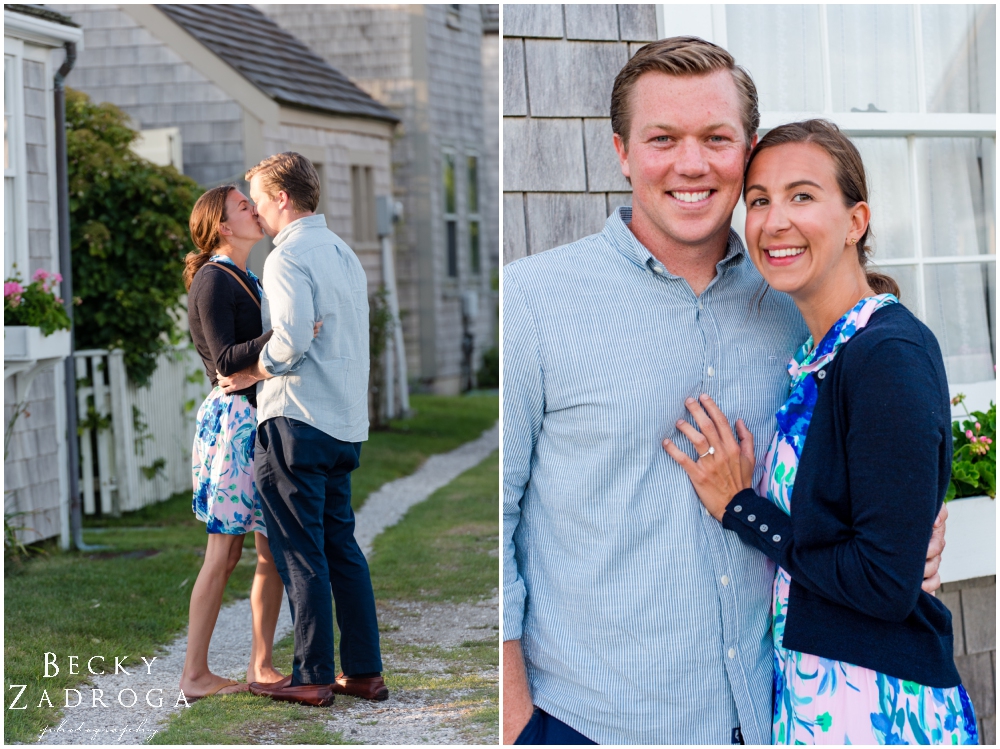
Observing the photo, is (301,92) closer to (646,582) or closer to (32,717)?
(32,717)

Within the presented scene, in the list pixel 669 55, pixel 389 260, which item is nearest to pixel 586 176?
pixel 669 55

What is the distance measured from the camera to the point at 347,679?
3283 mm

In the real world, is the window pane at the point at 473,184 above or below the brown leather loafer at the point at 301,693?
above

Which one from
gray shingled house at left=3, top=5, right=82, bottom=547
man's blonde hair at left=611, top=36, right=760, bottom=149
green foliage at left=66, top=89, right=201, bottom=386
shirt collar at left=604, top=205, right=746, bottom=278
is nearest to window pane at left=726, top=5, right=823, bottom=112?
man's blonde hair at left=611, top=36, right=760, bottom=149

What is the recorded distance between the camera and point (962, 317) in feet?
11.0

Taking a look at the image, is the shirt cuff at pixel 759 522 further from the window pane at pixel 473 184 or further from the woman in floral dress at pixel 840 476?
the window pane at pixel 473 184

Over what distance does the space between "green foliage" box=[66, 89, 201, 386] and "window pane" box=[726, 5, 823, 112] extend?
15.4ft

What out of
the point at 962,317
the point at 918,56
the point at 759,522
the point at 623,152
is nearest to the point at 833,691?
the point at 759,522

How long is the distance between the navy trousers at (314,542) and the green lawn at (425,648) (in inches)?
6.6

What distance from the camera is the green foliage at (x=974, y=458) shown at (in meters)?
3.06

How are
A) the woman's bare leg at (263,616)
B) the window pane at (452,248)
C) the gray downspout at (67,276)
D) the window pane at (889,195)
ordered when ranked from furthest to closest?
the window pane at (452,248) < the gray downspout at (67,276) < the woman's bare leg at (263,616) < the window pane at (889,195)

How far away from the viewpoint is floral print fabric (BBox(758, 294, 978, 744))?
6.73 ft

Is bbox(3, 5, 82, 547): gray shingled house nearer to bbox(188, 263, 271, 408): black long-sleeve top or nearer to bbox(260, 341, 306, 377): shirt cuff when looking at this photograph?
bbox(188, 263, 271, 408): black long-sleeve top

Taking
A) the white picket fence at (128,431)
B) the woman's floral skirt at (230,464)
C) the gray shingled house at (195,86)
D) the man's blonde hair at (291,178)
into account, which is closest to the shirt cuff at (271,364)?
the woman's floral skirt at (230,464)
